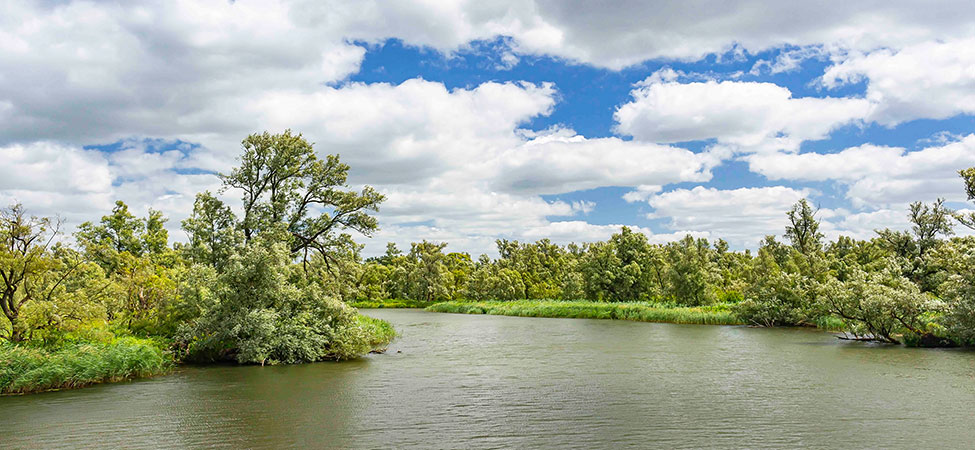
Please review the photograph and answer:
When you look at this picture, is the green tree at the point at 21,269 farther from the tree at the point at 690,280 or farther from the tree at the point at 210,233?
the tree at the point at 690,280

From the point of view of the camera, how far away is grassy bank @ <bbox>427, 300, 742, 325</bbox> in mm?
50756

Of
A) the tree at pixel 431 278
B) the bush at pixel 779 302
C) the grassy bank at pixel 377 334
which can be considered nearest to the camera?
the grassy bank at pixel 377 334

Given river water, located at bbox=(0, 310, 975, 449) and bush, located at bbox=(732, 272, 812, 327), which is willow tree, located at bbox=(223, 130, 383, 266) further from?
bush, located at bbox=(732, 272, 812, 327)

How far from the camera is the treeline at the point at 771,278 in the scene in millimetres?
31125

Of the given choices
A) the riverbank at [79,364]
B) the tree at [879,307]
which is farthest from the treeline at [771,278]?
the riverbank at [79,364]

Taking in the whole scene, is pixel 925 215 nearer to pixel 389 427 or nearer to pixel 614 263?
pixel 614 263

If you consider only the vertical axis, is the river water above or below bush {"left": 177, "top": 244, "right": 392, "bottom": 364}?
below

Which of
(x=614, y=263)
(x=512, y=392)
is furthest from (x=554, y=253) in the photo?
(x=512, y=392)

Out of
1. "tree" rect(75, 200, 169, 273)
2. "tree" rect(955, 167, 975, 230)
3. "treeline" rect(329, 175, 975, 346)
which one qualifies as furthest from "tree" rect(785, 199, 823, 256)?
"tree" rect(75, 200, 169, 273)

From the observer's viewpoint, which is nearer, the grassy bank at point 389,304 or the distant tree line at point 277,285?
the distant tree line at point 277,285

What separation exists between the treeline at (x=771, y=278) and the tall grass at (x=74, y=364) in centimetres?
941

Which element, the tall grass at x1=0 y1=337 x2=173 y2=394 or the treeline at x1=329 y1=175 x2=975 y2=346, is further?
the treeline at x1=329 y1=175 x2=975 y2=346

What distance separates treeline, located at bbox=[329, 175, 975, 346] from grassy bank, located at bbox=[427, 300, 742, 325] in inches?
77.7

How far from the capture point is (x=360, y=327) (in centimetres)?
2839
